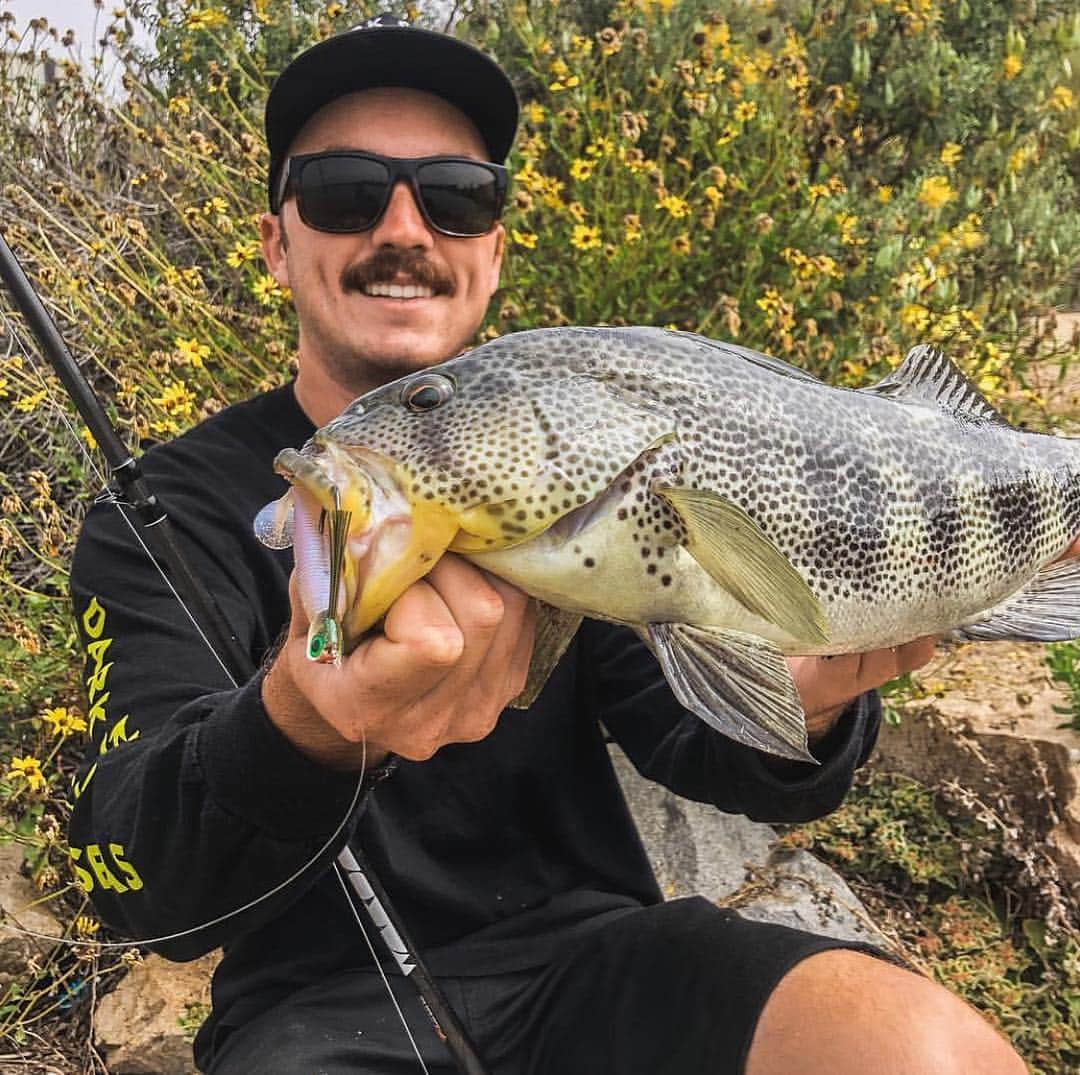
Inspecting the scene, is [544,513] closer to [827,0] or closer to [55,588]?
[55,588]

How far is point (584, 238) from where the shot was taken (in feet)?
12.6

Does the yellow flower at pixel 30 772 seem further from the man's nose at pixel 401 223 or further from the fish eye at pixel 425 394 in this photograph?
the fish eye at pixel 425 394

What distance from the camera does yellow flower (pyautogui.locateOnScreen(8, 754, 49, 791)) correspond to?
2943 mm

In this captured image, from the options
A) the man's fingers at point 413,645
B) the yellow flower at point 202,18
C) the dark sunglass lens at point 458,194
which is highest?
the yellow flower at point 202,18

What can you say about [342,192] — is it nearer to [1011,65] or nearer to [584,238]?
[584,238]

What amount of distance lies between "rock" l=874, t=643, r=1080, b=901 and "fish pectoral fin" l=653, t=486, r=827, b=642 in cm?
240

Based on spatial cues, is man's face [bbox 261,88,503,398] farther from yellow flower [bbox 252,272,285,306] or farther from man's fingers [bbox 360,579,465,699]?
man's fingers [bbox 360,579,465,699]

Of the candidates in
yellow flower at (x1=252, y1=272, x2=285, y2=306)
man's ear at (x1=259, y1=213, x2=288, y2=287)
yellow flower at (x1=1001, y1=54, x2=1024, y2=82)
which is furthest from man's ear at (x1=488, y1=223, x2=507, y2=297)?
yellow flower at (x1=1001, y1=54, x2=1024, y2=82)

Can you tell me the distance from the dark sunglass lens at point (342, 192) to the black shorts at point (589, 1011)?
66.2 inches

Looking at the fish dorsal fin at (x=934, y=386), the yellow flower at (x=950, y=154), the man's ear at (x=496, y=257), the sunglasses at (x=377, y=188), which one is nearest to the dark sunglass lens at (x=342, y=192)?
the sunglasses at (x=377, y=188)

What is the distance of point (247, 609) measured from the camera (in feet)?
7.22

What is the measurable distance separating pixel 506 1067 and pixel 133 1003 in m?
1.55

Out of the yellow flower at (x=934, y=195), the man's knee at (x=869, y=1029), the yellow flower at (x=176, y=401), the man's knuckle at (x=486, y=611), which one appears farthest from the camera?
the yellow flower at (x=934, y=195)

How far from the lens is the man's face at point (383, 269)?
2566 millimetres
